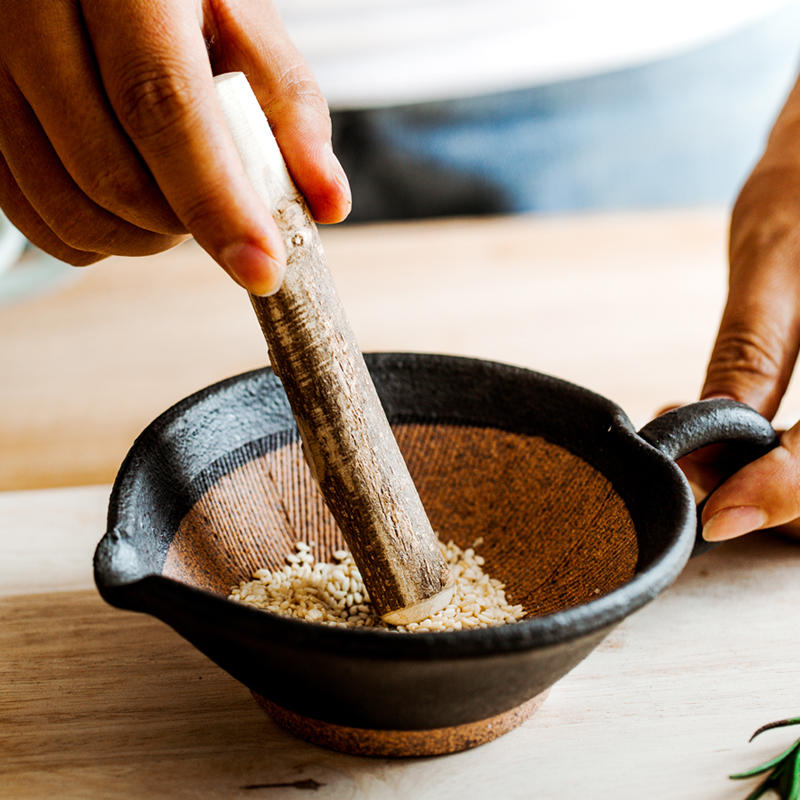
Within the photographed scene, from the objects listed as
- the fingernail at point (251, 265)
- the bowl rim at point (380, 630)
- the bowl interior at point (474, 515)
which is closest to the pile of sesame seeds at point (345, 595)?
the bowl interior at point (474, 515)

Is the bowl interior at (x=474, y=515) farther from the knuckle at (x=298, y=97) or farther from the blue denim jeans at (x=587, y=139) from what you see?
the blue denim jeans at (x=587, y=139)

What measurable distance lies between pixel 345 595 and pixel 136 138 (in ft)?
1.81

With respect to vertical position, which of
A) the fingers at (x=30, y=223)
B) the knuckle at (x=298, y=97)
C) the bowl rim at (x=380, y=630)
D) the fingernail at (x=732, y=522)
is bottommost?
the fingernail at (x=732, y=522)

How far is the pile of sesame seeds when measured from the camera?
0.89 metres

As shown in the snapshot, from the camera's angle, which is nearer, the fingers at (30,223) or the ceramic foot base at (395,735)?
the ceramic foot base at (395,735)

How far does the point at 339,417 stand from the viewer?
862 millimetres

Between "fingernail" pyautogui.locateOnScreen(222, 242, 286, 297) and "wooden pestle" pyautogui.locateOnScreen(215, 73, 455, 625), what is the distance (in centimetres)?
11

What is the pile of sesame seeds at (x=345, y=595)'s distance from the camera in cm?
89

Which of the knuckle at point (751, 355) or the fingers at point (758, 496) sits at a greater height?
the knuckle at point (751, 355)

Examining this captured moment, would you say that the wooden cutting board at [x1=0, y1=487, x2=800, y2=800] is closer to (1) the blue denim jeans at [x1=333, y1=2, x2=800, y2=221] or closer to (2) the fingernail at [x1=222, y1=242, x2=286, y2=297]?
(2) the fingernail at [x1=222, y1=242, x2=286, y2=297]

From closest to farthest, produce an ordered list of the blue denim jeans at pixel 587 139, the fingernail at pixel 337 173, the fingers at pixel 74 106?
the fingers at pixel 74 106
the fingernail at pixel 337 173
the blue denim jeans at pixel 587 139

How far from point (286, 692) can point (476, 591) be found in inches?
13.1

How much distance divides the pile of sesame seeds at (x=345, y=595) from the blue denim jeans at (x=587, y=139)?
2041 mm

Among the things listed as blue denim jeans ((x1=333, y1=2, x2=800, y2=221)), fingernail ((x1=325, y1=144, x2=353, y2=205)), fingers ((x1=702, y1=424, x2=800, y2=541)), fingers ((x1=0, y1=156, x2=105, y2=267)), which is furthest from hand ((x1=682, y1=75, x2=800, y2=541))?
blue denim jeans ((x1=333, y1=2, x2=800, y2=221))
